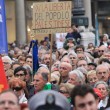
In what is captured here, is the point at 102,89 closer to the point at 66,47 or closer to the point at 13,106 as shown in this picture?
the point at 13,106

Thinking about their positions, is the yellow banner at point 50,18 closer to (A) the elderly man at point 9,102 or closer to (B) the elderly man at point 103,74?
(B) the elderly man at point 103,74

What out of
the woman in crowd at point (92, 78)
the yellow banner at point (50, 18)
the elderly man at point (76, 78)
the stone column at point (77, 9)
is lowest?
the woman in crowd at point (92, 78)

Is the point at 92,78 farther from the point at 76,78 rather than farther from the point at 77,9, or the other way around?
the point at 77,9

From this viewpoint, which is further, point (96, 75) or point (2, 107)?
point (96, 75)

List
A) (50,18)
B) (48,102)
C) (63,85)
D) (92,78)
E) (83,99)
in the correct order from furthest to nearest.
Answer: (50,18) → (92,78) → (63,85) → (83,99) → (48,102)

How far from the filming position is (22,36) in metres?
35.1

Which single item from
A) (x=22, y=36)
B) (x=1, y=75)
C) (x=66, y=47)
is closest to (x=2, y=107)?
(x=1, y=75)

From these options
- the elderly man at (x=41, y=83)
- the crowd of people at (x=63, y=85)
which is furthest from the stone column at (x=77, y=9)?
the elderly man at (x=41, y=83)

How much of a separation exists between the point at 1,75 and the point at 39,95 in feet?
12.1

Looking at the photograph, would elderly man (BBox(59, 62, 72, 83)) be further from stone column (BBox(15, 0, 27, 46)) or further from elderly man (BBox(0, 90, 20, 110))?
stone column (BBox(15, 0, 27, 46))

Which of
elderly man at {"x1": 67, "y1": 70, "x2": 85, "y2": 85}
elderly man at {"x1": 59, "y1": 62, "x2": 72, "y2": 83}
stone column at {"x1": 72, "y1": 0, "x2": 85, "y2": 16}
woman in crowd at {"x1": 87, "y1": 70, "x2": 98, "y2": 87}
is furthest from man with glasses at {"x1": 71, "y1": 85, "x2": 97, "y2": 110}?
stone column at {"x1": 72, "y1": 0, "x2": 85, "y2": 16}

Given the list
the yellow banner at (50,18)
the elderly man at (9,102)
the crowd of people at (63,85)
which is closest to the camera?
the crowd of people at (63,85)

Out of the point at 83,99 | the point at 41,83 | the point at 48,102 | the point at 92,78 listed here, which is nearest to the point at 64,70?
the point at 92,78

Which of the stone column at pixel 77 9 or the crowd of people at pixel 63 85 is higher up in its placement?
the stone column at pixel 77 9
